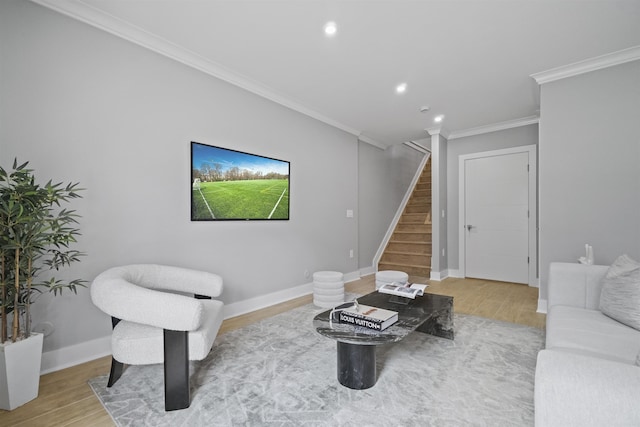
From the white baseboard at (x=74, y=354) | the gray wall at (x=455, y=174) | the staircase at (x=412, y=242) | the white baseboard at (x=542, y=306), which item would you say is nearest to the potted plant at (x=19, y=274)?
the white baseboard at (x=74, y=354)

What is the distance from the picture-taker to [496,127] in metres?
4.79

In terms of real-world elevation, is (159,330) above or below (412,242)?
below

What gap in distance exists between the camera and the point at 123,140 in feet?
7.75

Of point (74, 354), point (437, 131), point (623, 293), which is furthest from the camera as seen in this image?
point (437, 131)

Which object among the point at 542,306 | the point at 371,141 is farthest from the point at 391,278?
the point at 371,141

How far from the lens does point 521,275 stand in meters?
4.68

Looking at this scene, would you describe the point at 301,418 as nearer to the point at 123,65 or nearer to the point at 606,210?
the point at 123,65

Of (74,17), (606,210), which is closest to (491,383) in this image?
(606,210)

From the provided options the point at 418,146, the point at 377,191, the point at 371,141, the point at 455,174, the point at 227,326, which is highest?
the point at 418,146

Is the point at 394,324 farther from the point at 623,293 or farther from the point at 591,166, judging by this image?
the point at 591,166

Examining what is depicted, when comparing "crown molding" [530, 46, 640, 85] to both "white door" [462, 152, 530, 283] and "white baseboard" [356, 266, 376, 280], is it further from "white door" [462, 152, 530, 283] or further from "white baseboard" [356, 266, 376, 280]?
"white baseboard" [356, 266, 376, 280]

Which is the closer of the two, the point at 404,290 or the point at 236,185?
the point at 404,290

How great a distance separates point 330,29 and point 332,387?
258cm

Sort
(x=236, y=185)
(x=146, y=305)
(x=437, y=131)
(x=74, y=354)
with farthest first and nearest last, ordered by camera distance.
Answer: (x=437, y=131) < (x=236, y=185) < (x=74, y=354) < (x=146, y=305)
